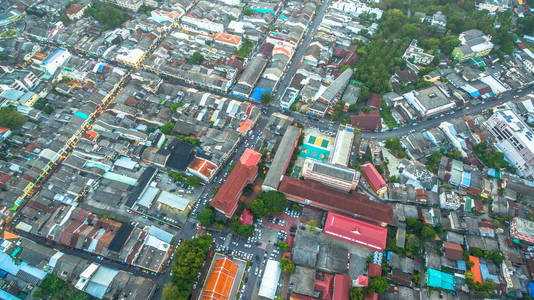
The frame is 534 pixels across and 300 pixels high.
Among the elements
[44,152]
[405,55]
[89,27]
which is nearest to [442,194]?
[405,55]

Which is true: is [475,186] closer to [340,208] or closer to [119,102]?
[340,208]

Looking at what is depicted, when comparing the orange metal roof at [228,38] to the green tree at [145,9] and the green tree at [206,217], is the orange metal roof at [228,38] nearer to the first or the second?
the green tree at [145,9]

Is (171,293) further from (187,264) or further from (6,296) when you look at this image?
(6,296)

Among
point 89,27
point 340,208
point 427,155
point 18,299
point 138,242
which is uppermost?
point 89,27

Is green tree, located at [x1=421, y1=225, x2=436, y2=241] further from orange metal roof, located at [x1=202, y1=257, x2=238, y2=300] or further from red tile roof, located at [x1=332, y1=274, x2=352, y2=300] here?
orange metal roof, located at [x1=202, y1=257, x2=238, y2=300]

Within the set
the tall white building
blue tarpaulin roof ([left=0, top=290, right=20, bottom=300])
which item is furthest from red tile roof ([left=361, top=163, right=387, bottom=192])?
blue tarpaulin roof ([left=0, top=290, right=20, bottom=300])

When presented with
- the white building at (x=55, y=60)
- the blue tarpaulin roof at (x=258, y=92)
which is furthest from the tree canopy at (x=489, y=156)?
the white building at (x=55, y=60)
